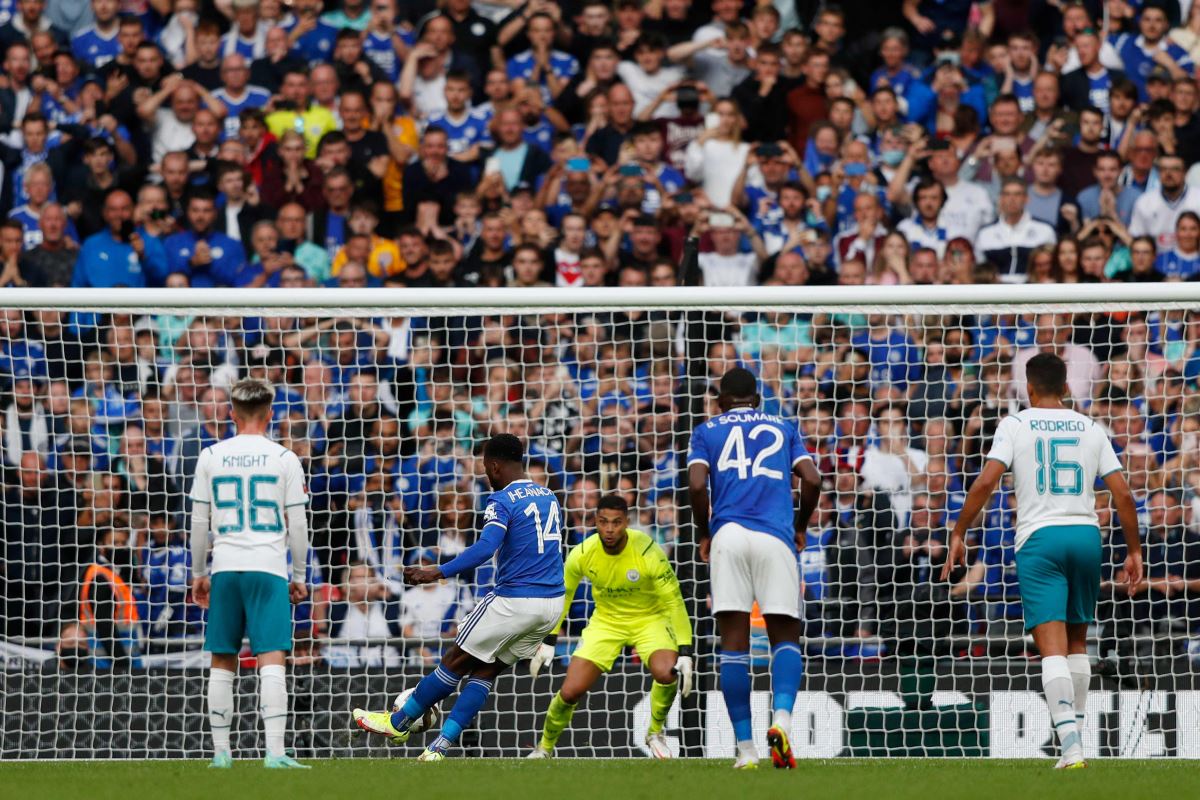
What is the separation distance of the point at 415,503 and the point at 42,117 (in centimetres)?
570

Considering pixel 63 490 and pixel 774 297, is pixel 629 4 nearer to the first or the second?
pixel 774 297

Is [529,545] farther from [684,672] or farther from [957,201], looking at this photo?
[957,201]

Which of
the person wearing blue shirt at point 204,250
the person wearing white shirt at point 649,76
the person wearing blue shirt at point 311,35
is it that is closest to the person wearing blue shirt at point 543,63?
the person wearing white shirt at point 649,76

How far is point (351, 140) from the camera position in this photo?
13.9 metres

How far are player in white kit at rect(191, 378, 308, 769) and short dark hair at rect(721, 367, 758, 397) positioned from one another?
7.06 feet

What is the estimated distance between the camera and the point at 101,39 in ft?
49.2

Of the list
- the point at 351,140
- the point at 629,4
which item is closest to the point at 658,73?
the point at 629,4

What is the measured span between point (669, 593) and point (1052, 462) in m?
2.66

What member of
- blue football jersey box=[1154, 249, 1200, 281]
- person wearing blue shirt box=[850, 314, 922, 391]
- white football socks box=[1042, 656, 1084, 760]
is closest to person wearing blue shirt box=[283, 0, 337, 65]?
person wearing blue shirt box=[850, 314, 922, 391]

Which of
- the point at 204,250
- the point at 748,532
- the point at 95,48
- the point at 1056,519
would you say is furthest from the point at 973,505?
the point at 95,48

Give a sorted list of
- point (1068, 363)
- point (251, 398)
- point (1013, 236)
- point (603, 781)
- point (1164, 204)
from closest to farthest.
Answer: point (603, 781), point (251, 398), point (1068, 363), point (1013, 236), point (1164, 204)

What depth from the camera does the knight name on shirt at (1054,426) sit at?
812 cm

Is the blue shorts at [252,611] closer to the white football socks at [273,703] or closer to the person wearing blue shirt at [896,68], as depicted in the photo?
the white football socks at [273,703]

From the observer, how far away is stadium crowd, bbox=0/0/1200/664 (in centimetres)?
1076
